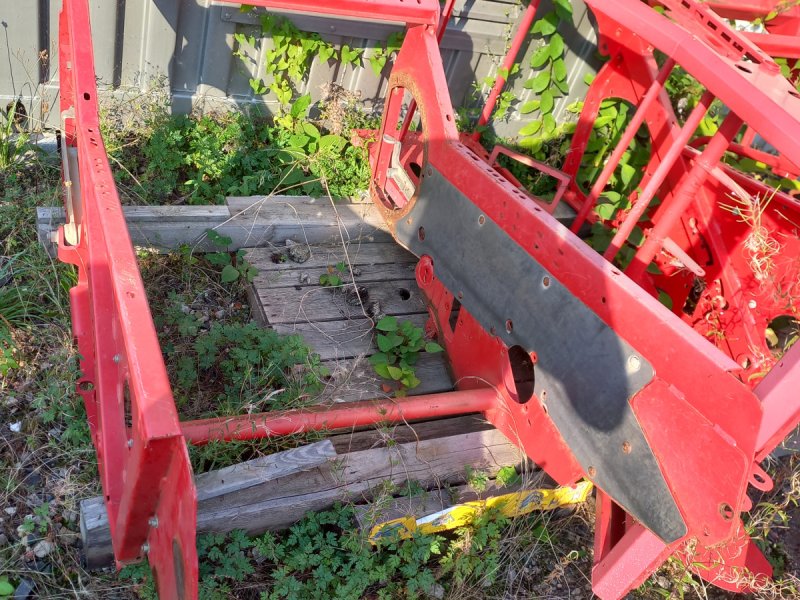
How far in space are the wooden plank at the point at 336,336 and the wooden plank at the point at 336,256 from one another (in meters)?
0.42

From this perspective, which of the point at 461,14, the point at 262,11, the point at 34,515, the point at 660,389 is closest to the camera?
the point at 660,389

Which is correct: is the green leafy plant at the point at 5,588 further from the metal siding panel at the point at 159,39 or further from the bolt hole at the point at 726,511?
the metal siding panel at the point at 159,39

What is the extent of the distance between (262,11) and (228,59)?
0.34 meters

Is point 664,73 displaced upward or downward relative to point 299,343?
upward

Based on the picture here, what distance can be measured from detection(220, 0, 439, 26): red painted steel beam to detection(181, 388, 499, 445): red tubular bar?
175 centimetres

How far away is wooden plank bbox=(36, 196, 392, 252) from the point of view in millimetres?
3613

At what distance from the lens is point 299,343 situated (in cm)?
324

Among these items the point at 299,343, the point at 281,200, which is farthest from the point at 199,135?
the point at 299,343

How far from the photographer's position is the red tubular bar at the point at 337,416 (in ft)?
8.82

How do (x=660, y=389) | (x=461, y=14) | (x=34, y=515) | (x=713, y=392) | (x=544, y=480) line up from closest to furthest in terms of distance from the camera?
(x=713, y=392) < (x=660, y=389) < (x=34, y=515) < (x=544, y=480) < (x=461, y=14)

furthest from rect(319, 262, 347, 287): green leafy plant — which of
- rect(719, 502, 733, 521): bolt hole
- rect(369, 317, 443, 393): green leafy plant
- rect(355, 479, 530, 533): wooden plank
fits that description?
rect(719, 502, 733, 521): bolt hole

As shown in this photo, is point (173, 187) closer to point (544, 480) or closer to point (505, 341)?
point (505, 341)

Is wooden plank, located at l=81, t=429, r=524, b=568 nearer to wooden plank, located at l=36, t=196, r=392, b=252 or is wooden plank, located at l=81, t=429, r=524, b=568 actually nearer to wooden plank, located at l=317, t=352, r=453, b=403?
wooden plank, located at l=317, t=352, r=453, b=403

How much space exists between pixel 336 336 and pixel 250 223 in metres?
0.82
